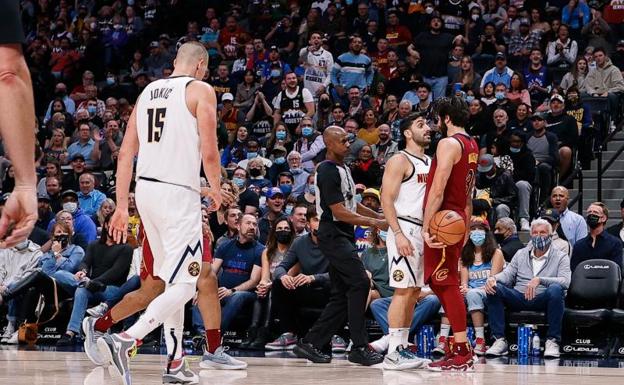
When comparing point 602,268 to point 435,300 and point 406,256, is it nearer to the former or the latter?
point 435,300

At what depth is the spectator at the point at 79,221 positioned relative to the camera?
46.5 ft

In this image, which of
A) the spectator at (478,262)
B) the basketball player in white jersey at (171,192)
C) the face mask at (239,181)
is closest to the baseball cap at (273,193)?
the face mask at (239,181)

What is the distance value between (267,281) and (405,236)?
341cm

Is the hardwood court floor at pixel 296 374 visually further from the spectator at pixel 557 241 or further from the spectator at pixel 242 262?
the spectator at pixel 557 241

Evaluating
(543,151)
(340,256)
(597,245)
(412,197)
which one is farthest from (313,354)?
(543,151)

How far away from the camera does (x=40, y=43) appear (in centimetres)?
2345

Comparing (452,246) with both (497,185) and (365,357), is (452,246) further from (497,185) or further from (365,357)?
(497,185)

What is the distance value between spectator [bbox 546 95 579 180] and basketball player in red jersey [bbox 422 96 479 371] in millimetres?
6685

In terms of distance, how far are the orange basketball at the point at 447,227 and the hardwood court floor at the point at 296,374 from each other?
103 cm

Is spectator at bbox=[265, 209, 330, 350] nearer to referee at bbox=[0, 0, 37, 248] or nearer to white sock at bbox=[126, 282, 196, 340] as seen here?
white sock at bbox=[126, 282, 196, 340]

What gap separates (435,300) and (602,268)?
177 cm

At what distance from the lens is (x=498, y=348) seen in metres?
11.2

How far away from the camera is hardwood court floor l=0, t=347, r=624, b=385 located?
7477 mm

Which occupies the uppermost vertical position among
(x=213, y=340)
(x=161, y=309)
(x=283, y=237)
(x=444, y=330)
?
(x=161, y=309)
